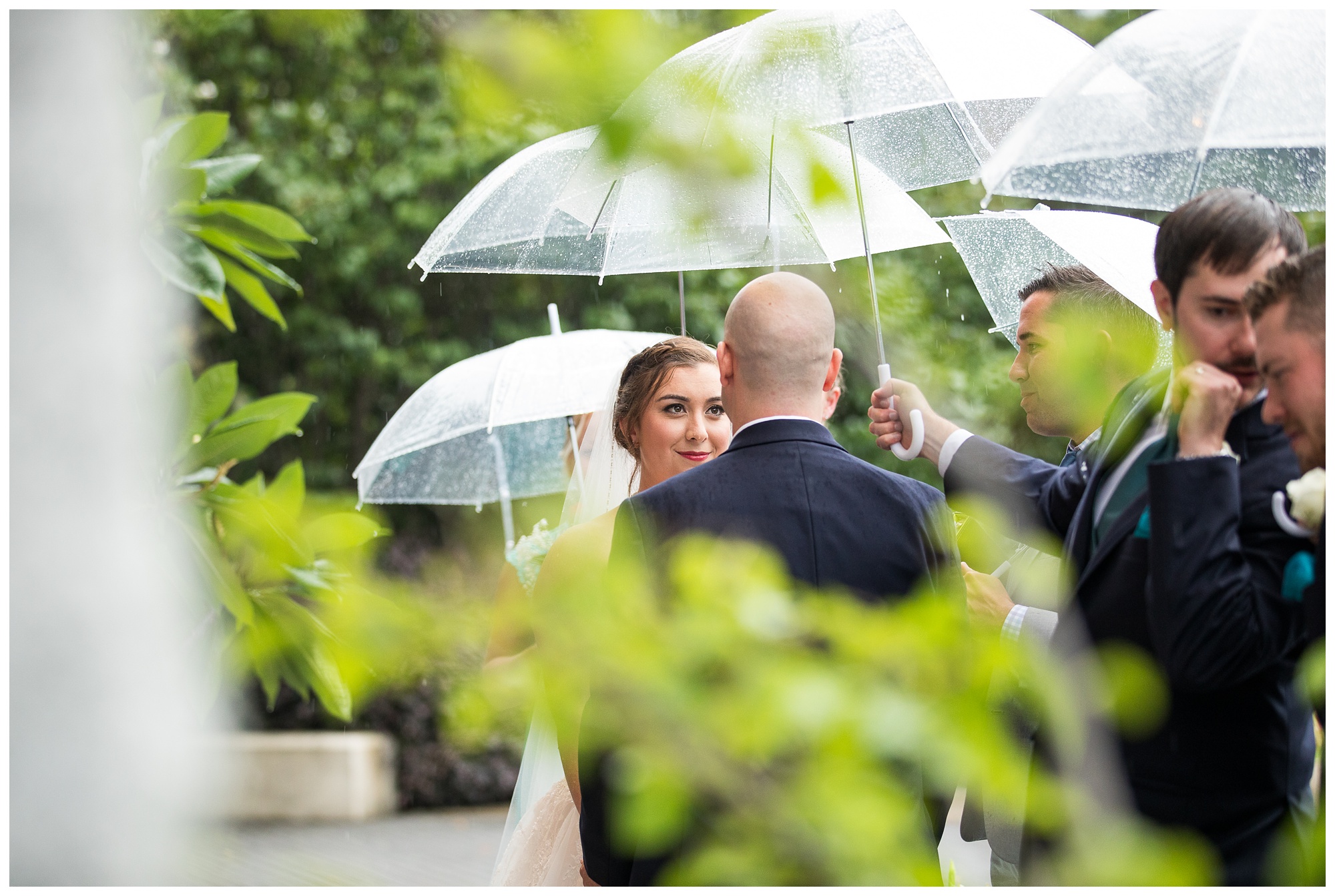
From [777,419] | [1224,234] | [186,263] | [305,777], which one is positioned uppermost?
[186,263]

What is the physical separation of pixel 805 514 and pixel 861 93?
3.39 feet

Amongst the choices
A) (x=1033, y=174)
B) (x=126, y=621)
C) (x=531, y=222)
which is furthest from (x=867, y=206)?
(x=126, y=621)

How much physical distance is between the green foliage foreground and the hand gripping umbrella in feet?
1.38

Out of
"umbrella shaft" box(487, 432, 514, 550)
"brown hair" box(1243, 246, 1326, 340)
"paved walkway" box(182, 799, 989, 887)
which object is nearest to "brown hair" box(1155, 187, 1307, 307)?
"brown hair" box(1243, 246, 1326, 340)

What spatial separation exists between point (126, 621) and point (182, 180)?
89 cm

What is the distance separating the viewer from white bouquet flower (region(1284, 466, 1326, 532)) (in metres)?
1.62

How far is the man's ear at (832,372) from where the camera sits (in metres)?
2.64

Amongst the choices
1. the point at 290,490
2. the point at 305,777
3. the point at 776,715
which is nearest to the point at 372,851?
the point at 305,777

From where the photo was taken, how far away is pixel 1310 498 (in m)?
1.63

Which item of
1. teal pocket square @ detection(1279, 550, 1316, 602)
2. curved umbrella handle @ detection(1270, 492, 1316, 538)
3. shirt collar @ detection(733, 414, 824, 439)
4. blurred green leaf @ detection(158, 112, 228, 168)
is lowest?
teal pocket square @ detection(1279, 550, 1316, 602)

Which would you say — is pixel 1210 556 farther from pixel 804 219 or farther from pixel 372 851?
pixel 372 851

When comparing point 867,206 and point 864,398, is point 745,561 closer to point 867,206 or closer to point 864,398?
point 867,206

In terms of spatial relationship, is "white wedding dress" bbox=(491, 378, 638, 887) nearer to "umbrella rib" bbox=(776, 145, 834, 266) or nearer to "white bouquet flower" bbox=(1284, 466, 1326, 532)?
"umbrella rib" bbox=(776, 145, 834, 266)

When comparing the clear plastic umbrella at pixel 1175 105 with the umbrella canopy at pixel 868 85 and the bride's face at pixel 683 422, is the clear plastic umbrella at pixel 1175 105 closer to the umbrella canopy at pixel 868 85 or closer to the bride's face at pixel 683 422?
the umbrella canopy at pixel 868 85
